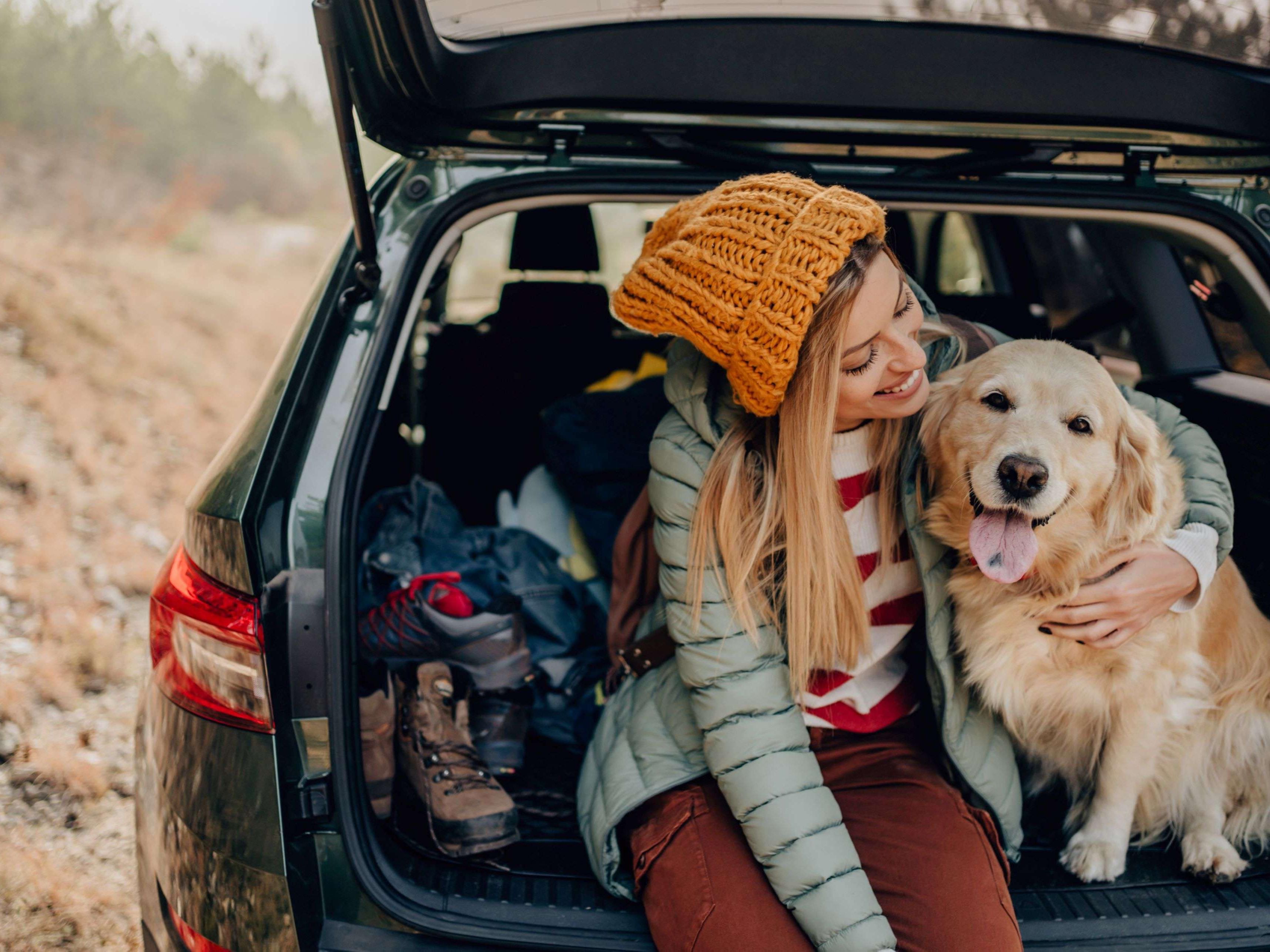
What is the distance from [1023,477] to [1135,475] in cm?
27

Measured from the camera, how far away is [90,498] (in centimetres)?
470

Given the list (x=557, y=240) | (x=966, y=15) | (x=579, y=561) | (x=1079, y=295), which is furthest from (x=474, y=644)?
(x=1079, y=295)

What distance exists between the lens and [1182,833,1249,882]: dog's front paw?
160 centimetres

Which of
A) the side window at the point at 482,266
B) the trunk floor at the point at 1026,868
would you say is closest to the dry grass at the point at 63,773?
the trunk floor at the point at 1026,868

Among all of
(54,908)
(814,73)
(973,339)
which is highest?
(814,73)

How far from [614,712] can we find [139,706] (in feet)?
2.87

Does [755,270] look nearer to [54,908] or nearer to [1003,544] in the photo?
[1003,544]

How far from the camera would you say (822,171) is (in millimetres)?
1672

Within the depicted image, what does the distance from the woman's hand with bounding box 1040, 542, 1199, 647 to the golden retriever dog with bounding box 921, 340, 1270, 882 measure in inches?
1.3

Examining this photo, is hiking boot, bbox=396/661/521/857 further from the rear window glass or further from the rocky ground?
the rear window glass

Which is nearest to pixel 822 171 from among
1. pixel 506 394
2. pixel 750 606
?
pixel 750 606

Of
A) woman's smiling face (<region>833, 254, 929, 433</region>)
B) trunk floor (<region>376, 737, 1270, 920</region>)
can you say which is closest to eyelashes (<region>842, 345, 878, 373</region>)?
woman's smiling face (<region>833, 254, 929, 433</region>)

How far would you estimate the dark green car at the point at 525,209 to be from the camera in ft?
4.37

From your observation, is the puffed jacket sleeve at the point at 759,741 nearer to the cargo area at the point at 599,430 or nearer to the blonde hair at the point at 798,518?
the blonde hair at the point at 798,518
